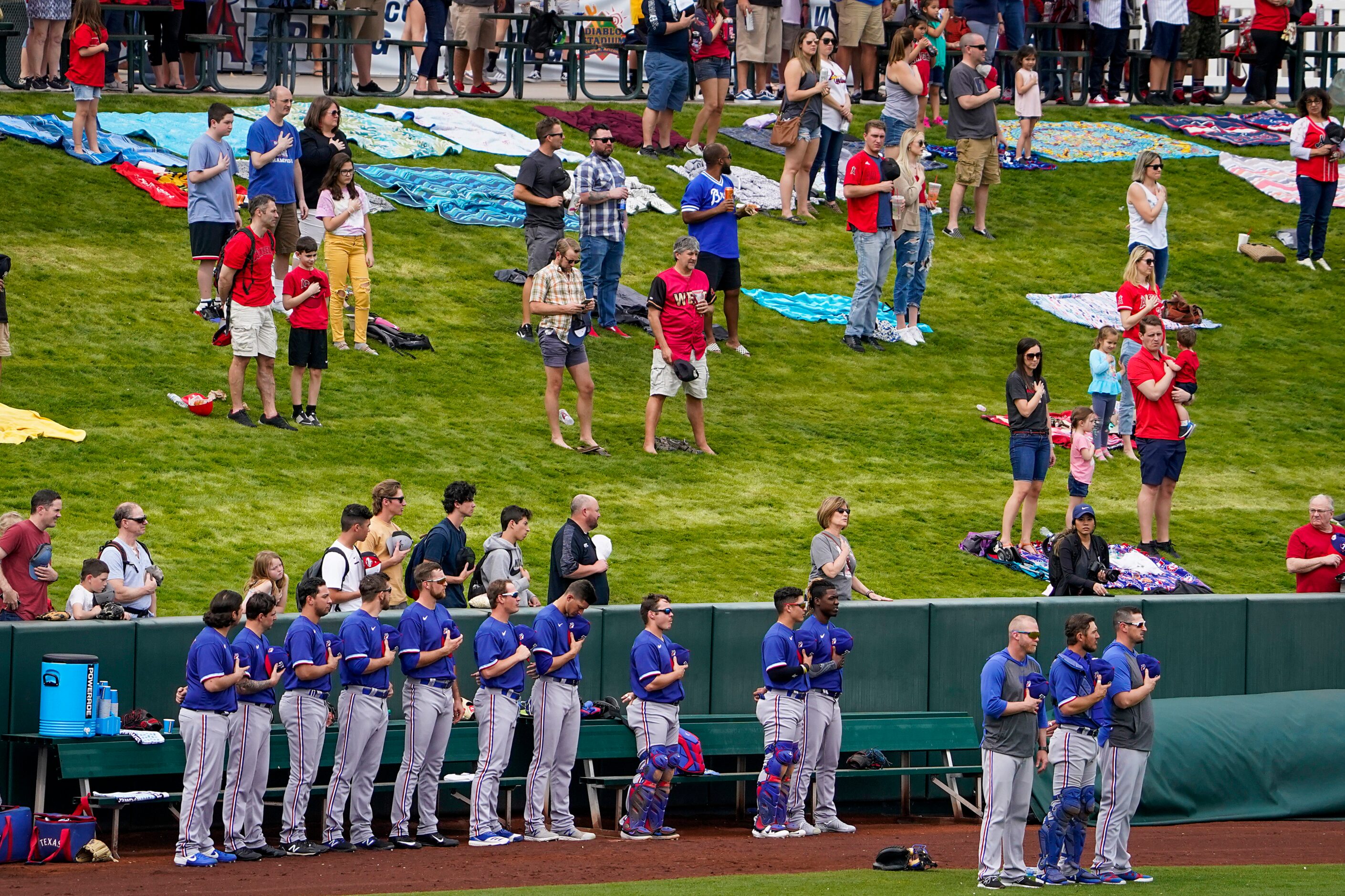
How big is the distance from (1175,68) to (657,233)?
11.5m

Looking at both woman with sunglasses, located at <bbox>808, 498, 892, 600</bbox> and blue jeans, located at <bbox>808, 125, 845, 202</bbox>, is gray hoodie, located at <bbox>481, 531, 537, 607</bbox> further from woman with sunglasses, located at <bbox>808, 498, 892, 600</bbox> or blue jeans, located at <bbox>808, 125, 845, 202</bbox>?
blue jeans, located at <bbox>808, 125, 845, 202</bbox>

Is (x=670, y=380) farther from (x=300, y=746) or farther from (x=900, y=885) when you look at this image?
(x=900, y=885)

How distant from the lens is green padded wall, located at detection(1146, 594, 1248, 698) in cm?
1349

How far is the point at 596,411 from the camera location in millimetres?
16578

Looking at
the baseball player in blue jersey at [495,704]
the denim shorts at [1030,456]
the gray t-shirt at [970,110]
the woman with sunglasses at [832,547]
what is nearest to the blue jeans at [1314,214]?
the gray t-shirt at [970,110]

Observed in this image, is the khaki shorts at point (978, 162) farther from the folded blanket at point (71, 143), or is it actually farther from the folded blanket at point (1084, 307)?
the folded blanket at point (71, 143)

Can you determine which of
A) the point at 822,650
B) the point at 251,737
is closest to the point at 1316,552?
the point at 822,650

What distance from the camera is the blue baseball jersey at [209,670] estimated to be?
9.85 metres

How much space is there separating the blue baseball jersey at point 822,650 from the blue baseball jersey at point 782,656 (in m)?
0.08

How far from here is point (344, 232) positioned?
1630 cm

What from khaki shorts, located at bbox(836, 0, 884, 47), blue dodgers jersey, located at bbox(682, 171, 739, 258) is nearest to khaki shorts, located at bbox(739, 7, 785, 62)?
khaki shorts, located at bbox(836, 0, 884, 47)

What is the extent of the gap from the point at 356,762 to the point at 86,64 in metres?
10.7

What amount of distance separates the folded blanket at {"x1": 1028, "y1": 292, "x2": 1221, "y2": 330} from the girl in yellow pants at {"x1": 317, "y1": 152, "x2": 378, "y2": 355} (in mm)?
8518

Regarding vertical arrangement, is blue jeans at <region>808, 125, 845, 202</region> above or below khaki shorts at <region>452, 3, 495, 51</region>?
below
